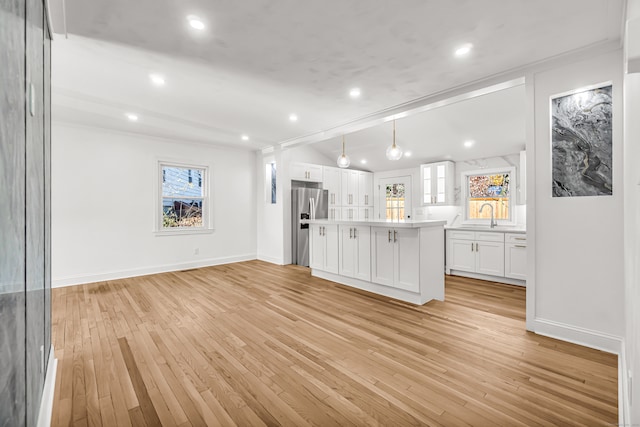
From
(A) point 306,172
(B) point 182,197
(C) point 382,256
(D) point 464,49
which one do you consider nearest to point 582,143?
(D) point 464,49

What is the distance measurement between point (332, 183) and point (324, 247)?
2625 millimetres

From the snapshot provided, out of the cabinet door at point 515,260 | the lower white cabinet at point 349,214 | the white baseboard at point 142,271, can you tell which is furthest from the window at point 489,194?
the white baseboard at point 142,271

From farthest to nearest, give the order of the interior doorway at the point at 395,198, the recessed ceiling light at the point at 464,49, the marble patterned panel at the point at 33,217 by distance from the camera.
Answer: the interior doorway at the point at 395,198, the recessed ceiling light at the point at 464,49, the marble patterned panel at the point at 33,217

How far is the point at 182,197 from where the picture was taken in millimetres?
5949

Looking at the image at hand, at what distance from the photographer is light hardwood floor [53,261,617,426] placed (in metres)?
1.72

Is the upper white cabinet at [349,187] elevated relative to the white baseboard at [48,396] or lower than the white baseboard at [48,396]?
elevated

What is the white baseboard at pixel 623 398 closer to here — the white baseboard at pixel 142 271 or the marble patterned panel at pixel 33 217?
the marble patterned panel at pixel 33 217

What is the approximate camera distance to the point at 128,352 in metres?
2.47

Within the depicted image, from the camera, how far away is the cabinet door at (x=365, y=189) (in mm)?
7836

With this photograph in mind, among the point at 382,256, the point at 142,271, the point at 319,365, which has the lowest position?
the point at 319,365

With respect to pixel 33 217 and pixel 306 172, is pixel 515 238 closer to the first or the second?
pixel 306 172

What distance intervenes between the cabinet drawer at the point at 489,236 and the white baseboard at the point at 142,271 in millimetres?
4738

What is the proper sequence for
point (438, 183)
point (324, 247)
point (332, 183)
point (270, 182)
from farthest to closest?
point (332, 183) → point (270, 182) → point (438, 183) → point (324, 247)

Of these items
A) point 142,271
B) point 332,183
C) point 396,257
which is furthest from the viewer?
point 332,183
